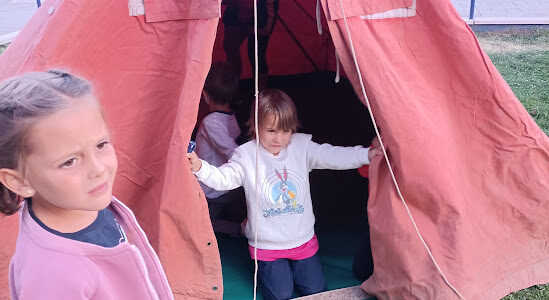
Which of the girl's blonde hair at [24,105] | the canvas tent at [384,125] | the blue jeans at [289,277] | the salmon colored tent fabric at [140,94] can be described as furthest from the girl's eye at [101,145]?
the blue jeans at [289,277]

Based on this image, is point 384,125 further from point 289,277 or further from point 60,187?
point 60,187

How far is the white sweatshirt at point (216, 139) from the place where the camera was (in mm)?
2654

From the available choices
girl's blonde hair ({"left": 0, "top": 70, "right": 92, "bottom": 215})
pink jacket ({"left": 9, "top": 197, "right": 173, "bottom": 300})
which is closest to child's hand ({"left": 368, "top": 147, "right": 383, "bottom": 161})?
pink jacket ({"left": 9, "top": 197, "right": 173, "bottom": 300})

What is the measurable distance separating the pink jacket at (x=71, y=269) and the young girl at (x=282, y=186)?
102 cm

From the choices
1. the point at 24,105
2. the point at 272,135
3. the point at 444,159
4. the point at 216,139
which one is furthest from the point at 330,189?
the point at 24,105

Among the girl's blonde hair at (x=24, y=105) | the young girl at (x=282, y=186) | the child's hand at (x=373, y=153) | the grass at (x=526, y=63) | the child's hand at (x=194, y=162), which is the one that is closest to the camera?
→ the girl's blonde hair at (x=24, y=105)

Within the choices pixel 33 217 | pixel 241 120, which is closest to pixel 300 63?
pixel 241 120

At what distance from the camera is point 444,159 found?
2.13m

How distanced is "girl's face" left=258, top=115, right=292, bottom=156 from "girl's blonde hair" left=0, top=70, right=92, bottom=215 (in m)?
1.15

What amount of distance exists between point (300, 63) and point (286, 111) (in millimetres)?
1919

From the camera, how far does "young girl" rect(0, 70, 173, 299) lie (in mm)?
1088

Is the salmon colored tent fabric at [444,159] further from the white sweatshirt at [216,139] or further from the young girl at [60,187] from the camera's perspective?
the young girl at [60,187]

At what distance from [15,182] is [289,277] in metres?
1.45

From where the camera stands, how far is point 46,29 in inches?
86.4
